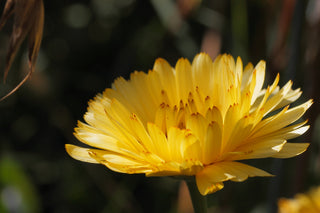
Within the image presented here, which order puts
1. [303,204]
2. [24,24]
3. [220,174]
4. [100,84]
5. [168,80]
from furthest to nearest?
[100,84], [303,204], [168,80], [24,24], [220,174]

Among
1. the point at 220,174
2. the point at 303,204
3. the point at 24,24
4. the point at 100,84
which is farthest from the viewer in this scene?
the point at 100,84

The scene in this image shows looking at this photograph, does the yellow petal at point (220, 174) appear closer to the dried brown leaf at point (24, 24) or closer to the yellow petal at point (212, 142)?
the yellow petal at point (212, 142)

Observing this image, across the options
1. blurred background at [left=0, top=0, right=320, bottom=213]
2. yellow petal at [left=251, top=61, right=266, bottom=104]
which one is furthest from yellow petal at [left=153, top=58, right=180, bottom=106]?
blurred background at [left=0, top=0, right=320, bottom=213]

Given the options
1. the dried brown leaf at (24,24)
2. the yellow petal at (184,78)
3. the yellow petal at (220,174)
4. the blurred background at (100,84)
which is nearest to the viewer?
the yellow petal at (220,174)

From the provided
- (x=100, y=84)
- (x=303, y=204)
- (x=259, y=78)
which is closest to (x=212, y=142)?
(x=259, y=78)

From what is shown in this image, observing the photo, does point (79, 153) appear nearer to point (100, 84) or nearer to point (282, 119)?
point (282, 119)

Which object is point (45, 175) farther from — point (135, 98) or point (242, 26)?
point (135, 98)

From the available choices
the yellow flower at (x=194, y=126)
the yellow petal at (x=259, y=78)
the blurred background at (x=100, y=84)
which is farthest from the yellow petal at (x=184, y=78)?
the blurred background at (x=100, y=84)
